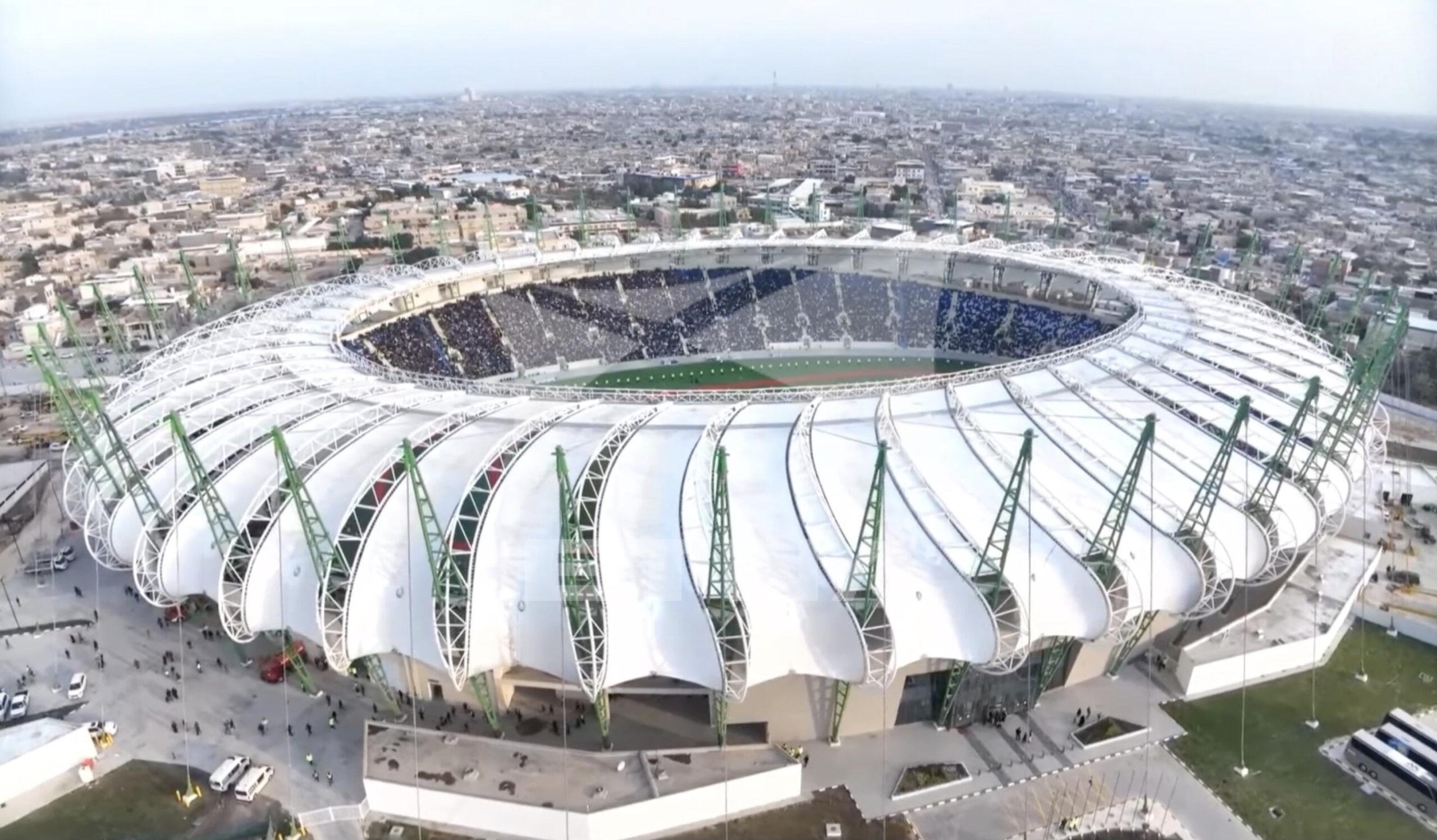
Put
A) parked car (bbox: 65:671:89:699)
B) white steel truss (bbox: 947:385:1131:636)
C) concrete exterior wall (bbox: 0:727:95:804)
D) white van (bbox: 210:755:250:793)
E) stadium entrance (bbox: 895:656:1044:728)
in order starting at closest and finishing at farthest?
white steel truss (bbox: 947:385:1131:636) → white van (bbox: 210:755:250:793) → concrete exterior wall (bbox: 0:727:95:804) → stadium entrance (bbox: 895:656:1044:728) → parked car (bbox: 65:671:89:699)

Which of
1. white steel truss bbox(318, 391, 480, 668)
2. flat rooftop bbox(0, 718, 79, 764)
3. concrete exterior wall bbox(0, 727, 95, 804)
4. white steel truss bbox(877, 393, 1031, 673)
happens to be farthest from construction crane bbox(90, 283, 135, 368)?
white steel truss bbox(877, 393, 1031, 673)

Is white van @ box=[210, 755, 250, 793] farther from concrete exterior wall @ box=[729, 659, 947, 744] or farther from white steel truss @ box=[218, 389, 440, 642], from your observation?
concrete exterior wall @ box=[729, 659, 947, 744]

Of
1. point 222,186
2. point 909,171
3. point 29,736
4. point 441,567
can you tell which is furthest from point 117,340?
point 909,171

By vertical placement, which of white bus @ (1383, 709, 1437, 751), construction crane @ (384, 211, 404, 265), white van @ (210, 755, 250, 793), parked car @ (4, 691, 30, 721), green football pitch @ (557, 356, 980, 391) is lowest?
parked car @ (4, 691, 30, 721)

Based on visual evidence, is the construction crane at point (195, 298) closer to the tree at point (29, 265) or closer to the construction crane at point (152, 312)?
the construction crane at point (152, 312)

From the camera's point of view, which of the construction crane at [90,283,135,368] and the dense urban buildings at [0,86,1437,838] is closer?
the dense urban buildings at [0,86,1437,838]

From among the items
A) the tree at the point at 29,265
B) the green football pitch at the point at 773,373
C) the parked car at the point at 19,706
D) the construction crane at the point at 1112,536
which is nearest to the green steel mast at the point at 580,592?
the construction crane at the point at 1112,536
